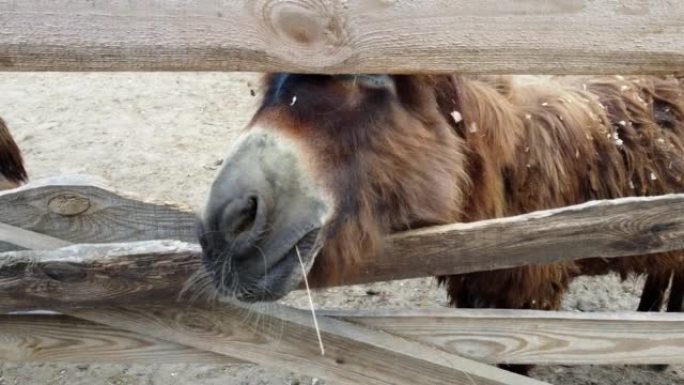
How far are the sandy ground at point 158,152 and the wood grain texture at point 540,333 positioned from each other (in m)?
1.16

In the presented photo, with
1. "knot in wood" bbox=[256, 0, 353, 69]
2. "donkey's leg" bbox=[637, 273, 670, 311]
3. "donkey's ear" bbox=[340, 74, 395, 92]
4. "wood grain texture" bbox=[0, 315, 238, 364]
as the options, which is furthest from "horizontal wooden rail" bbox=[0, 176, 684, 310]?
"donkey's leg" bbox=[637, 273, 670, 311]

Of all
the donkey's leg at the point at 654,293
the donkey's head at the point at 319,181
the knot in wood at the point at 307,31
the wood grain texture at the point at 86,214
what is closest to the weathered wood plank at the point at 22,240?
the wood grain texture at the point at 86,214

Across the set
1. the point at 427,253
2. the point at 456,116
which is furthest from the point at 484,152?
the point at 427,253

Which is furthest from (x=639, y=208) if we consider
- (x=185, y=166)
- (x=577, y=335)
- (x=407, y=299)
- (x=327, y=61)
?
(x=185, y=166)

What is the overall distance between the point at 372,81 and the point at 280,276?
681 mm

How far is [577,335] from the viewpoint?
8.57 feet

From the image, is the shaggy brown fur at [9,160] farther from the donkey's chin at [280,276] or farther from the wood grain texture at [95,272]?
the donkey's chin at [280,276]

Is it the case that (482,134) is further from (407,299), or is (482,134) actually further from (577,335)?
(407,299)

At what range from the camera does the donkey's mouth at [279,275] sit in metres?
2.13

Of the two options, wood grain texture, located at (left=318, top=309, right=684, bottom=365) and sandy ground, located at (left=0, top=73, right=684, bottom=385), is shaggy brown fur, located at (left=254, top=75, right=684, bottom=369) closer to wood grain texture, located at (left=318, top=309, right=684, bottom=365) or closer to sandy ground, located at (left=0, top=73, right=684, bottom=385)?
wood grain texture, located at (left=318, top=309, right=684, bottom=365)

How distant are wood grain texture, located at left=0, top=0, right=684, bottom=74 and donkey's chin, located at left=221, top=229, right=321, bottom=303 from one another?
2.19 feet

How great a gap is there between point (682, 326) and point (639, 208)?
0.54m

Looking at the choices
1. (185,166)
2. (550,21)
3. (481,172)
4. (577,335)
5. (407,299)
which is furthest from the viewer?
(185,166)

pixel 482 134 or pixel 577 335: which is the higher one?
pixel 482 134
